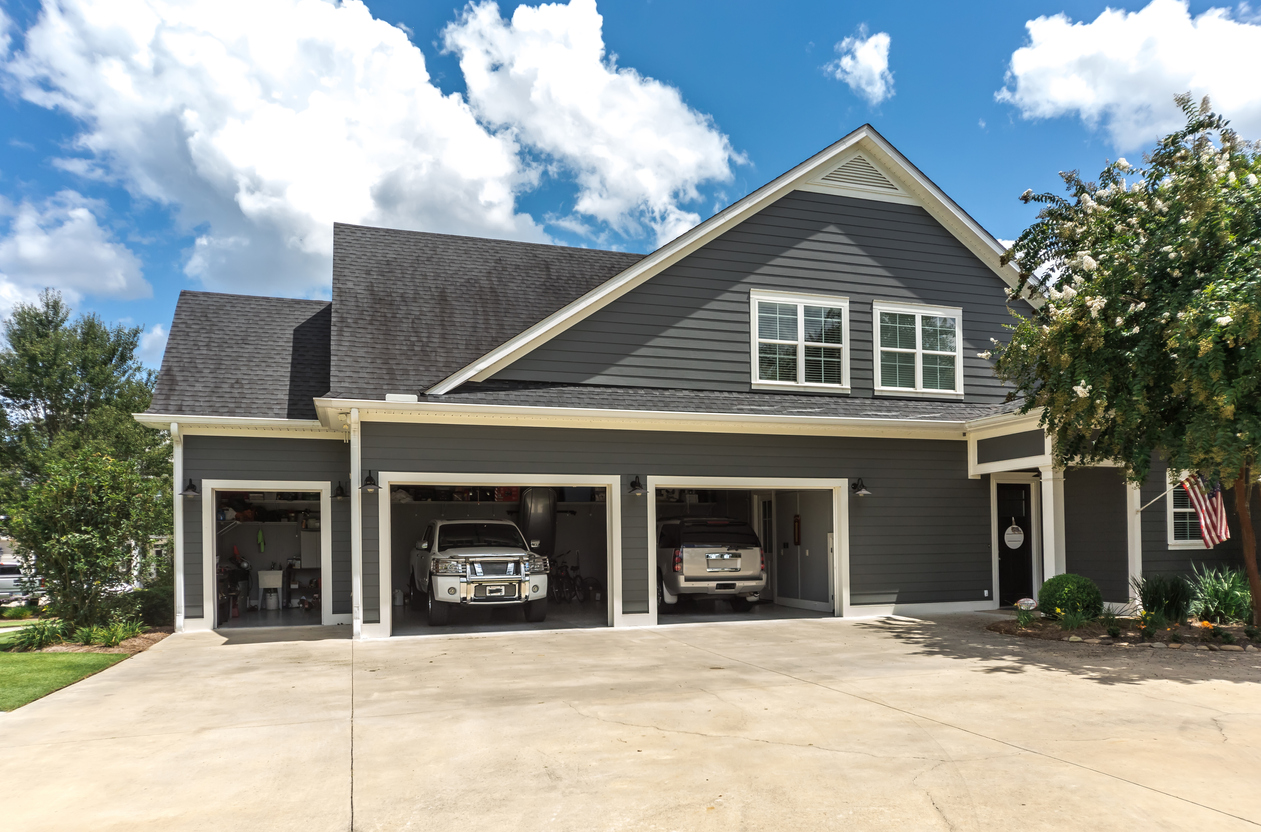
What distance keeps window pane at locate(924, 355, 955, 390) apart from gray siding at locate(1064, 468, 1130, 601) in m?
2.65

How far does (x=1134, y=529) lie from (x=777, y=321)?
6825 mm

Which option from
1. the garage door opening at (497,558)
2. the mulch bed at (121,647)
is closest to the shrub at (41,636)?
the mulch bed at (121,647)

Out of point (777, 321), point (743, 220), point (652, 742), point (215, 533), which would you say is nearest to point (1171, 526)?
point (777, 321)

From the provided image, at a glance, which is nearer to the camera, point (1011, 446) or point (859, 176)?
point (1011, 446)

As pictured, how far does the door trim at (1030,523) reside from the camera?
50.7 feet

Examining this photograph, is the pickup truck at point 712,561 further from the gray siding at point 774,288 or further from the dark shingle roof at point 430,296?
the dark shingle roof at point 430,296

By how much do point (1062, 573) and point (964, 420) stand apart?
3012 millimetres

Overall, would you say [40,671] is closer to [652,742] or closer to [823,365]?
[652,742]

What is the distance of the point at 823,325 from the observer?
15539 millimetres

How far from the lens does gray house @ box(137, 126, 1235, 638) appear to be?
13.3m

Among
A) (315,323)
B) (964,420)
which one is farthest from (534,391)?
(964,420)

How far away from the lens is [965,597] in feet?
50.0

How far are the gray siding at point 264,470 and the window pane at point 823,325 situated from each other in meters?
8.56

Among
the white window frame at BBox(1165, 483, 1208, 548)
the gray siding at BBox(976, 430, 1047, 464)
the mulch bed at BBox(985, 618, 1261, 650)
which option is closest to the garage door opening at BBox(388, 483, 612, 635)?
the mulch bed at BBox(985, 618, 1261, 650)
